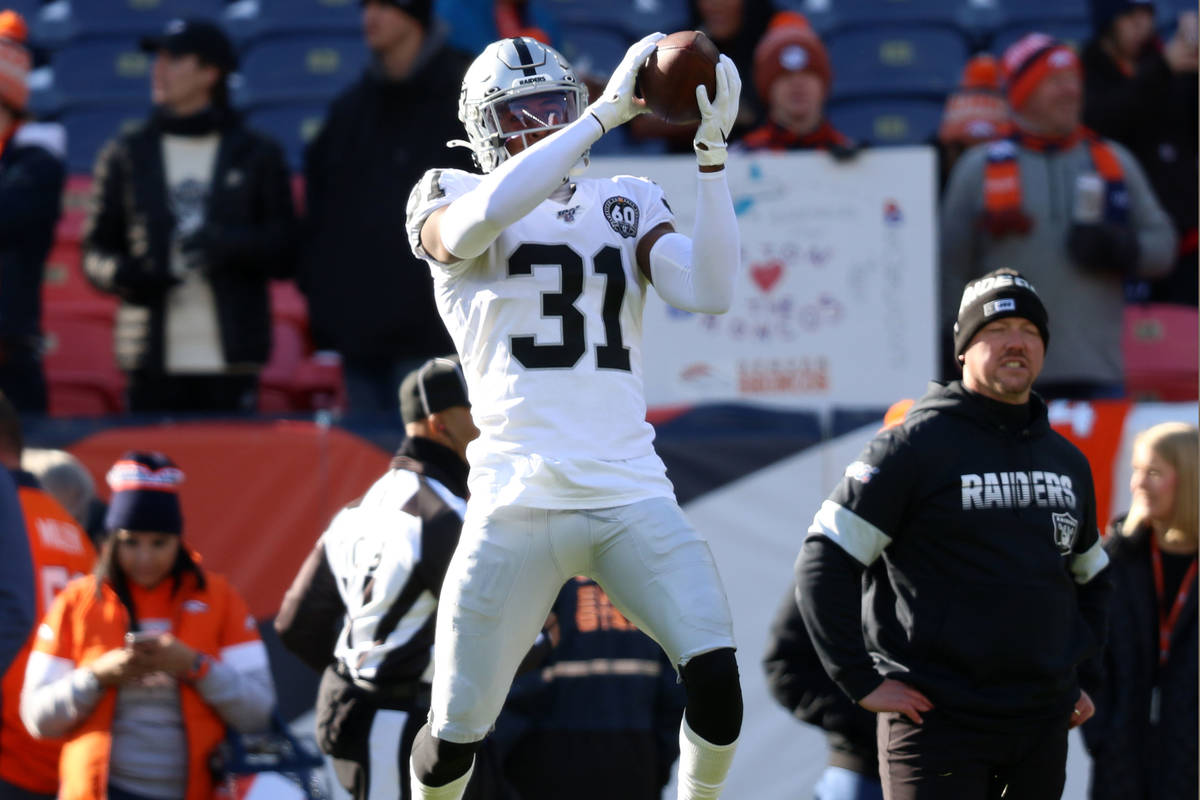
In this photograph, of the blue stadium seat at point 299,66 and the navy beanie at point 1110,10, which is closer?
the navy beanie at point 1110,10

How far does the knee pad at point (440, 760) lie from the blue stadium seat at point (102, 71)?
755 cm

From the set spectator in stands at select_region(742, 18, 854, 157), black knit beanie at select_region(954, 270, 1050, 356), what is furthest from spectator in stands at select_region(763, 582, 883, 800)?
spectator in stands at select_region(742, 18, 854, 157)

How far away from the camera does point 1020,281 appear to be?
166 inches

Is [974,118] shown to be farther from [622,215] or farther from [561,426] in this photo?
[561,426]

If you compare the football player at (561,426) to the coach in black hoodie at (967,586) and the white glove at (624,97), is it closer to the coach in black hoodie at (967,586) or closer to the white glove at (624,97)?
the white glove at (624,97)

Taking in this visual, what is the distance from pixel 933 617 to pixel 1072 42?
22.9 ft

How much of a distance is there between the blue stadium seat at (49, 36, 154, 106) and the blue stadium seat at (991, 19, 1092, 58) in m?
5.03

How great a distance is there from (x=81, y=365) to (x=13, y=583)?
14.4ft

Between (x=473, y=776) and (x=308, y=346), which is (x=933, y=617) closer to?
(x=473, y=776)

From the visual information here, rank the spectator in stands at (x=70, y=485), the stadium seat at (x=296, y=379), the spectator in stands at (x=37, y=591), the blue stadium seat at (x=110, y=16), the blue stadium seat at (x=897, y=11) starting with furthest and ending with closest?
the blue stadium seat at (x=110, y=16) → the blue stadium seat at (x=897, y=11) → the stadium seat at (x=296, y=379) → the spectator in stands at (x=70, y=485) → the spectator in stands at (x=37, y=591)

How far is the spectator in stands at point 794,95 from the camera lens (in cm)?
716

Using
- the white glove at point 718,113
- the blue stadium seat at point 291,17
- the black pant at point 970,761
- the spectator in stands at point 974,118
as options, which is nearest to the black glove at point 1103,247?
the spectator in stands at point 974,118

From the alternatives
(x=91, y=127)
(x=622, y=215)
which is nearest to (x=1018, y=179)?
(x=622, y=215)

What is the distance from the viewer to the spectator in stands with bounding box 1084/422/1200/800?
5.22m
